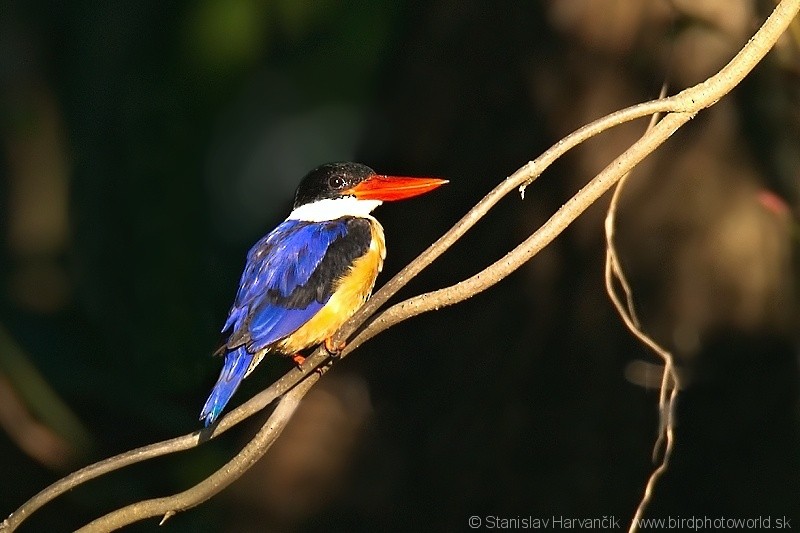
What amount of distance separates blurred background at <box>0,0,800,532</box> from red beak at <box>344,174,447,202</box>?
690 millimetres

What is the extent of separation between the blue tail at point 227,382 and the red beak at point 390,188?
2.51 feet

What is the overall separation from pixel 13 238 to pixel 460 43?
8.66 feet

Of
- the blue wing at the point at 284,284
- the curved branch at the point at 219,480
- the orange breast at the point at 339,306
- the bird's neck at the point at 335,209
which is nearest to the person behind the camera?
the curved branch at the point at 219,480

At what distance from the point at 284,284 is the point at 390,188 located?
0.51 m

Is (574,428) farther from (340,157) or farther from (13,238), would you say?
(13,238)

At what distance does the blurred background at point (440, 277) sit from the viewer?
4.27m

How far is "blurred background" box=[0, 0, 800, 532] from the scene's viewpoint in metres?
4.27

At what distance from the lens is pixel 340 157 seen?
232 inches

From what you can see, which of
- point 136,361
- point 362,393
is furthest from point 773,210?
point 136,361

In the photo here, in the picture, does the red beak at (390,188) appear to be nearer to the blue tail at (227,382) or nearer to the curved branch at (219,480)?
the blue tail at (227,382)

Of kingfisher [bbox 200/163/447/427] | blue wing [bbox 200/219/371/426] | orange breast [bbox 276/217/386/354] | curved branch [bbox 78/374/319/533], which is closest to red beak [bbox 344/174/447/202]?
kingfisher [bbox 200/163/447/427]

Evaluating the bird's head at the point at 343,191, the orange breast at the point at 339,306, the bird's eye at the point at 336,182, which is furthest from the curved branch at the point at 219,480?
the bird's eye at the point at 336,182

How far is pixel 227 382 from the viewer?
326 cm

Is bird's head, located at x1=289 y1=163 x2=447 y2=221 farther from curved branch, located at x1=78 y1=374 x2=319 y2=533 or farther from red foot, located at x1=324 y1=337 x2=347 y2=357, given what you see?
curved branch, located at x1=78 y1=374 x2=319 y2=533
